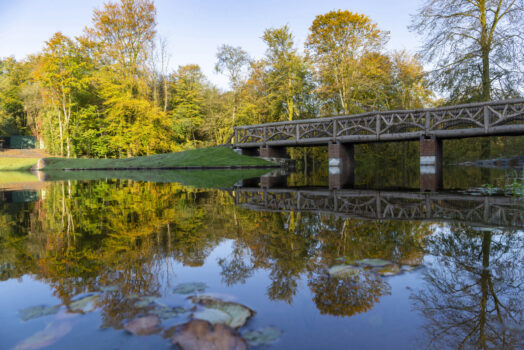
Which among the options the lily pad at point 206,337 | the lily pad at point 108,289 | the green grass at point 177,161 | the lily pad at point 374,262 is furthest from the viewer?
the green grass at point 177,161

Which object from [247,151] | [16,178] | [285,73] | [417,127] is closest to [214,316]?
[417,127]

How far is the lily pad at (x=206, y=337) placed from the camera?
1.25 meters

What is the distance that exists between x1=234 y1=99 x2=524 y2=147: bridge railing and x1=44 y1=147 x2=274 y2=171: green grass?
6.39ft

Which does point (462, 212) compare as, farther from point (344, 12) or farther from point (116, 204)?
point (344, 12)

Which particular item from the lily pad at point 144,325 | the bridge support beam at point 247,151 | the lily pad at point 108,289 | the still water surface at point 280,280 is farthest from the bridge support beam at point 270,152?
the lily pad at point 144,325

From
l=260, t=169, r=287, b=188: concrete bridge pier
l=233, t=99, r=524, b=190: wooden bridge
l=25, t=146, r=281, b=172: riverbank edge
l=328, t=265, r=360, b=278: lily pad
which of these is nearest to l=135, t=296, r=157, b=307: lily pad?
l=328, t=265, r=360, b=278: lily pad

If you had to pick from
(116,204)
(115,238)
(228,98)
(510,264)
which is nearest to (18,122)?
(228,98)

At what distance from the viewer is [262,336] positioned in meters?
1.33

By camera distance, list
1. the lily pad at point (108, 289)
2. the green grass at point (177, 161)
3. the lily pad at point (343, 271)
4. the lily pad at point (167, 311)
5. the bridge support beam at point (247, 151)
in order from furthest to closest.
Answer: the bridge support beam at point (247, 151)
the green grass at point (177, 161)
the lily pad at point (343, 271)
the lily pad at point (108, 289)
the lily pad at point (167, 311)

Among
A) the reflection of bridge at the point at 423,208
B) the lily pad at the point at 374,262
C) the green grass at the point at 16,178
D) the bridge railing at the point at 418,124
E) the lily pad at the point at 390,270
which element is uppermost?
the bridge railing at the point at 418,124

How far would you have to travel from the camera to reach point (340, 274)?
77.7 inches

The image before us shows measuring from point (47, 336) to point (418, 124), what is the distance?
1455 cm

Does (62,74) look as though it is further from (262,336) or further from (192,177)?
(262,336)

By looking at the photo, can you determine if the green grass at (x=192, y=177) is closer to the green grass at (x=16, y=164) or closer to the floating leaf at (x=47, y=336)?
the floating leaf at (x=47, y=336)
